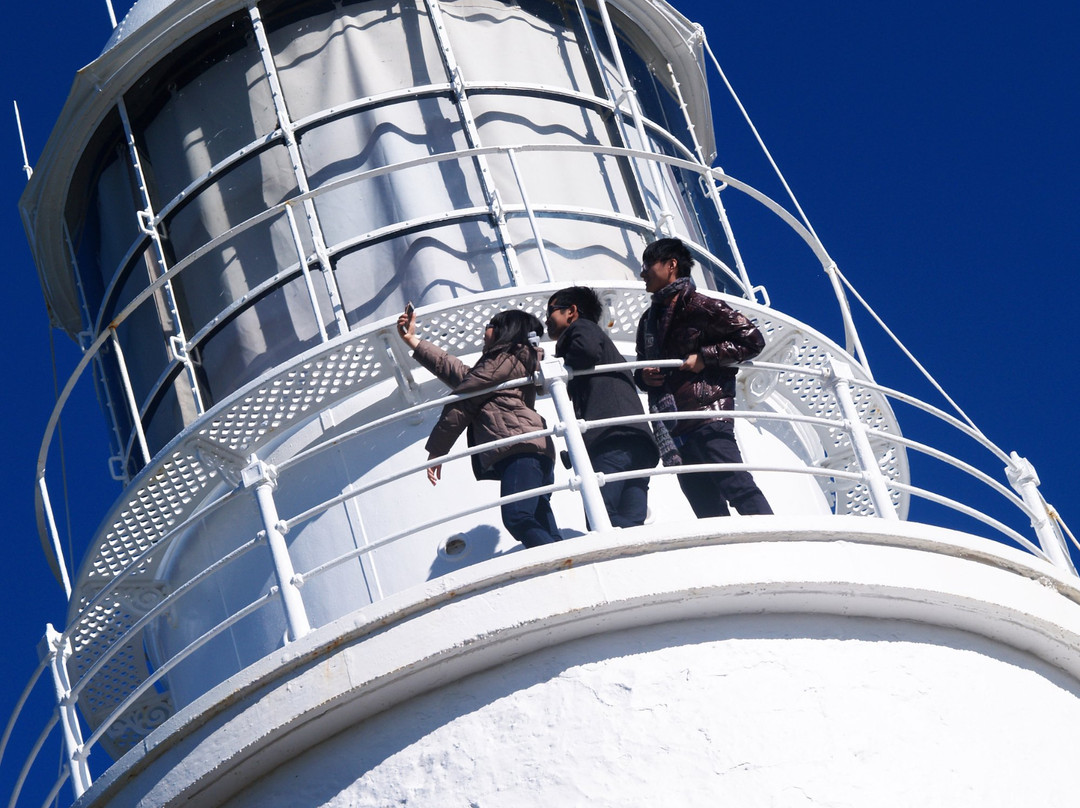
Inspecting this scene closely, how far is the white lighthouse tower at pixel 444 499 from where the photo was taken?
6.05m

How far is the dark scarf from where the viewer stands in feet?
23.3

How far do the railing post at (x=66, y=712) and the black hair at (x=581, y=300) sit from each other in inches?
104

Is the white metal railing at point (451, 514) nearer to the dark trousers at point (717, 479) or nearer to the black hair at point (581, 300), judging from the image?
the dark trousers at point (717, 479)

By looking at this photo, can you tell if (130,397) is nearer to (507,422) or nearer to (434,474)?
(434,474)

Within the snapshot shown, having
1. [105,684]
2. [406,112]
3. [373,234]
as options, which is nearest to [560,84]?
[406,112]

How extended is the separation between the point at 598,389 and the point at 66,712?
2.61m

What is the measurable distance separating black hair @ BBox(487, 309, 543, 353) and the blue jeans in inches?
20.1

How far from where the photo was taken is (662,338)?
7289 mm

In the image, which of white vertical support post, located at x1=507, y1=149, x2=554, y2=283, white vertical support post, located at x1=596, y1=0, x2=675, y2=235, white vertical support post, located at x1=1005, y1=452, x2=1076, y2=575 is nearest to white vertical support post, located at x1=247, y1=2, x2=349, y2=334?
white vertical support post, located at x1=507, y1=149, x2=554, y2=283

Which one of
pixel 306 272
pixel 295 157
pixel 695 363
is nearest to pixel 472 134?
pixel 295 157

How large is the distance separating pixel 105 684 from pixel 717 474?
12.9 ft

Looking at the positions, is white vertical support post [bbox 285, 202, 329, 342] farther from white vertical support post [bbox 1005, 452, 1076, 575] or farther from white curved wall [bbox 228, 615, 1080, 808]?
white vertical support post [bbox 1005, 452, 1076, 575]

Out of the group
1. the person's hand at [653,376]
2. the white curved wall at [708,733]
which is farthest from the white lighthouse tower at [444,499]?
the person's hand at [653,376]

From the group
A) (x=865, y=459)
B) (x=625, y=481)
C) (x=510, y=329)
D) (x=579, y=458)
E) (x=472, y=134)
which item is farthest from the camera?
(x=472, y=134)
